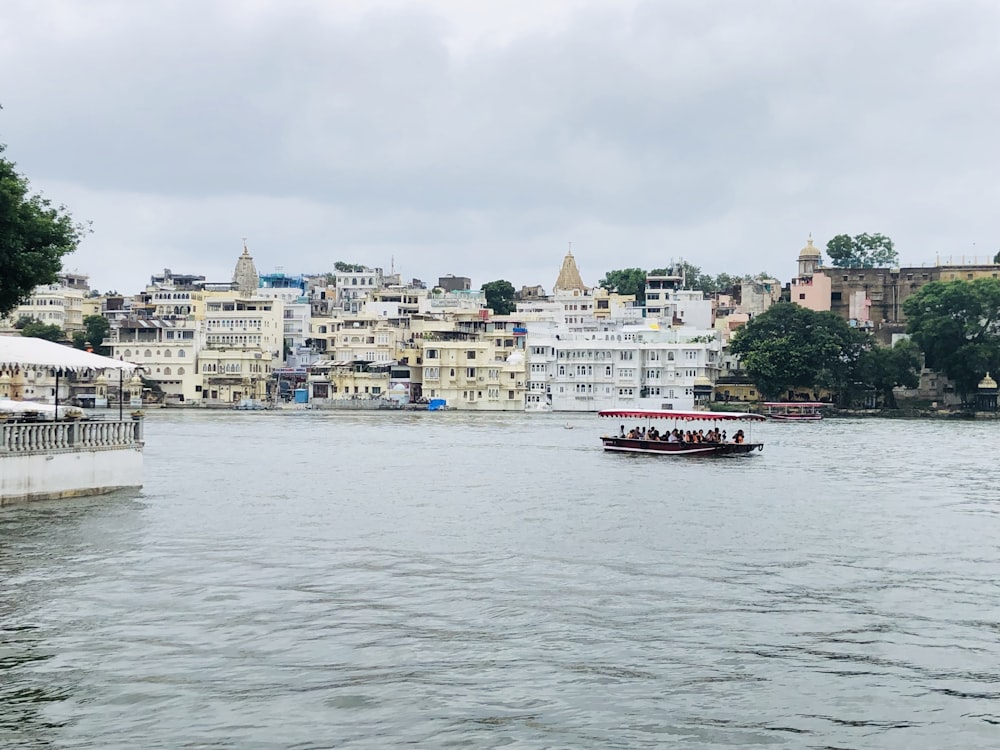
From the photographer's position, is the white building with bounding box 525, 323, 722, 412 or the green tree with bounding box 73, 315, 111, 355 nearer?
the white building with bounding box 525, 323, 722, 412

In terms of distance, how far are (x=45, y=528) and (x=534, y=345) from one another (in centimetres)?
8570

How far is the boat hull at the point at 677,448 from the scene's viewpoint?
46562mm

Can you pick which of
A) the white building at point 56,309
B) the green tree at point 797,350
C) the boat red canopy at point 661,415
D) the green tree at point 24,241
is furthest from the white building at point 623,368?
the green tree at point 24,241

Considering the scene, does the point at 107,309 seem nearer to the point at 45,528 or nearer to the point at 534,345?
the point at 534,345

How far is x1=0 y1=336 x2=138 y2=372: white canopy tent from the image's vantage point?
2317cm

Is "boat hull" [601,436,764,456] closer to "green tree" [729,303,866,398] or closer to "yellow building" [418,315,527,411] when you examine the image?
"green tree" [729,303,866,398]

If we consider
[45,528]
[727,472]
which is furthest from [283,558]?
[727,472]

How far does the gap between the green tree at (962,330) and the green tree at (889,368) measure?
1394mm

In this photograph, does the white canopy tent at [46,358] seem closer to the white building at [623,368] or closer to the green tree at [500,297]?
the white building at [623,368]

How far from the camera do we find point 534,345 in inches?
4099

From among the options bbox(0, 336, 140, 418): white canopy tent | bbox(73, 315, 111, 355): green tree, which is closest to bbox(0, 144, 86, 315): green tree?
bbox(0, 336, 140, 418): white canopy tent

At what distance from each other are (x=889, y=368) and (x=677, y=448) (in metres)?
52.5

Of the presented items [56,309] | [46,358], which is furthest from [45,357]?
[56,309]

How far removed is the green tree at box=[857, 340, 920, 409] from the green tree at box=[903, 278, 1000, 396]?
1.39 m
